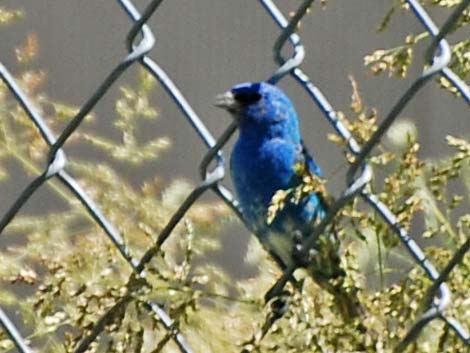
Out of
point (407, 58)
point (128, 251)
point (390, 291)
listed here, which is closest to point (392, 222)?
point (390, 291)

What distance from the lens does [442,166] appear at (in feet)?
4.10

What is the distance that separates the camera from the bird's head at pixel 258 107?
234cm

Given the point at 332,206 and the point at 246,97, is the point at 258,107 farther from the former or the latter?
the point at 332,206

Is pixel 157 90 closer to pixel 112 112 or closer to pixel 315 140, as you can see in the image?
pixel 112 112

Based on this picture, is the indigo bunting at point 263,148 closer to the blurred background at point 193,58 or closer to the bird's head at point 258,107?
the bird's head at point 258,107

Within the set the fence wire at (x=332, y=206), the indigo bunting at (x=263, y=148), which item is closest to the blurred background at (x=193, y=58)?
the indigo bunting at (x=263, y=148)

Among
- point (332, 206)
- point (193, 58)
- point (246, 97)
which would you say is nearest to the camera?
point (332, 206)

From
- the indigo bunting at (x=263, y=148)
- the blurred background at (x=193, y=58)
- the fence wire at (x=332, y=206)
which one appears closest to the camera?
the fence wire at (x=332, y=206)

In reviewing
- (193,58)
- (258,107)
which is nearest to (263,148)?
(258,107)

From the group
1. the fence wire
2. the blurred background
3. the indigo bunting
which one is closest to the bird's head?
the indigo bunting

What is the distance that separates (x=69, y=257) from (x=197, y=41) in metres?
2.56

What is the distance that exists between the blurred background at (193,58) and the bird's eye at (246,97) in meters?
1.42

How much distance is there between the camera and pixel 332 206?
1.25m

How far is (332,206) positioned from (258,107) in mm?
1120
